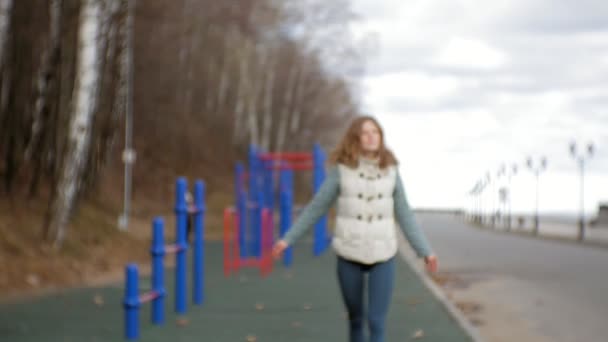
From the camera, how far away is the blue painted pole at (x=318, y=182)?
77.0 feet

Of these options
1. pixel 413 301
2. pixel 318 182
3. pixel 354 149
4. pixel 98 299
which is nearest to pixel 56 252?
pixel 98 299

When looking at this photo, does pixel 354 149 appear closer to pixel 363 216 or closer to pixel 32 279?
pixel 363 216

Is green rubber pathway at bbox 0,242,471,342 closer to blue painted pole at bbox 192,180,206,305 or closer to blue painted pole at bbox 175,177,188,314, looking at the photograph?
blue painted pole at bbox 175,177,188,314

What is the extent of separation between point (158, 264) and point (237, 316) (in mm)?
1276

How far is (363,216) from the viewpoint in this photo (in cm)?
582

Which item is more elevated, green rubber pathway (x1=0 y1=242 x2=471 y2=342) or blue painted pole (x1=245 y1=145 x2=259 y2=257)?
blue painted pole (x1=245 y1=145 x2=259 y2=257)

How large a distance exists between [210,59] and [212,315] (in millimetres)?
56050

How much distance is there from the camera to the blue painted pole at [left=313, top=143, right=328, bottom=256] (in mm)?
23469

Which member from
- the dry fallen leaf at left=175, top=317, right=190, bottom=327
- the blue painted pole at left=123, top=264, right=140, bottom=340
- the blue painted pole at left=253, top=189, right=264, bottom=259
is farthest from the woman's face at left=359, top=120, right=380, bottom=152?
the blue painted pole at left=253, top=189, right=264, bottom=259

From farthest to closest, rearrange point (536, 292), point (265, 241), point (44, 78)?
point (44, 78) < point (265, 241) < point (536, 292)

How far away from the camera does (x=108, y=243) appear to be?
19.8 meters

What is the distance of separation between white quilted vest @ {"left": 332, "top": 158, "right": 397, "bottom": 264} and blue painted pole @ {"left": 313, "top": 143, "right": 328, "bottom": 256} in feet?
56.9

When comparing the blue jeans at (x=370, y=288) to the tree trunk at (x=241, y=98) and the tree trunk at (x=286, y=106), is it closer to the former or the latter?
the tree trunk at (x=241, y=98)

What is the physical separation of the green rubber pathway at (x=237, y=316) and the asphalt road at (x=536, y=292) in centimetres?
79
